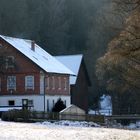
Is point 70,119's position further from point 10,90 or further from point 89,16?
point 89,16

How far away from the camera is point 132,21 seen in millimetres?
29047

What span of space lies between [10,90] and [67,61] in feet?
64.1

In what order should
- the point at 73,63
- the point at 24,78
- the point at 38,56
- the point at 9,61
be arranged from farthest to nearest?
the point at 73,63 → the point at 38,56 → the point at 9,61 → the point at 24,78

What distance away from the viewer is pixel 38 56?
80.1 meters

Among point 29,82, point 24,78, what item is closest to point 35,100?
point 29,82

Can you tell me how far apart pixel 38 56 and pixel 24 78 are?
5.14 meters

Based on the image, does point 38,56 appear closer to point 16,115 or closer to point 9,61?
point 9,61

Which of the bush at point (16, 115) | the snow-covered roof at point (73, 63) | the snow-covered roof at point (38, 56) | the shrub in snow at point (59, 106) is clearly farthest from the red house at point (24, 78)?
the bush at point (16, 115)

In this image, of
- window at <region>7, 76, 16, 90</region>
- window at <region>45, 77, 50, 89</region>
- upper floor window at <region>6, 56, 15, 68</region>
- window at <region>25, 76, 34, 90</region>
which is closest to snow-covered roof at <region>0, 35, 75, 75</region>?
window at <region>45, 77, 50, 89</region>

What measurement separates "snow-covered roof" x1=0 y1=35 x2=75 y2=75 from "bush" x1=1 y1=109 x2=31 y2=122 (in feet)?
55.4

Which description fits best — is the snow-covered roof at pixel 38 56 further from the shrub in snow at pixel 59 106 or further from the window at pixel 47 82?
the shrub in snow at pixel 59 106

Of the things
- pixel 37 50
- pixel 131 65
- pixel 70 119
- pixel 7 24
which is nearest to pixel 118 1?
pixel 131 65

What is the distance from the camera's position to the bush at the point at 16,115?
188 ft

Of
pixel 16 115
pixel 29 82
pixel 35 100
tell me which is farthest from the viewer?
pixel 29 82
